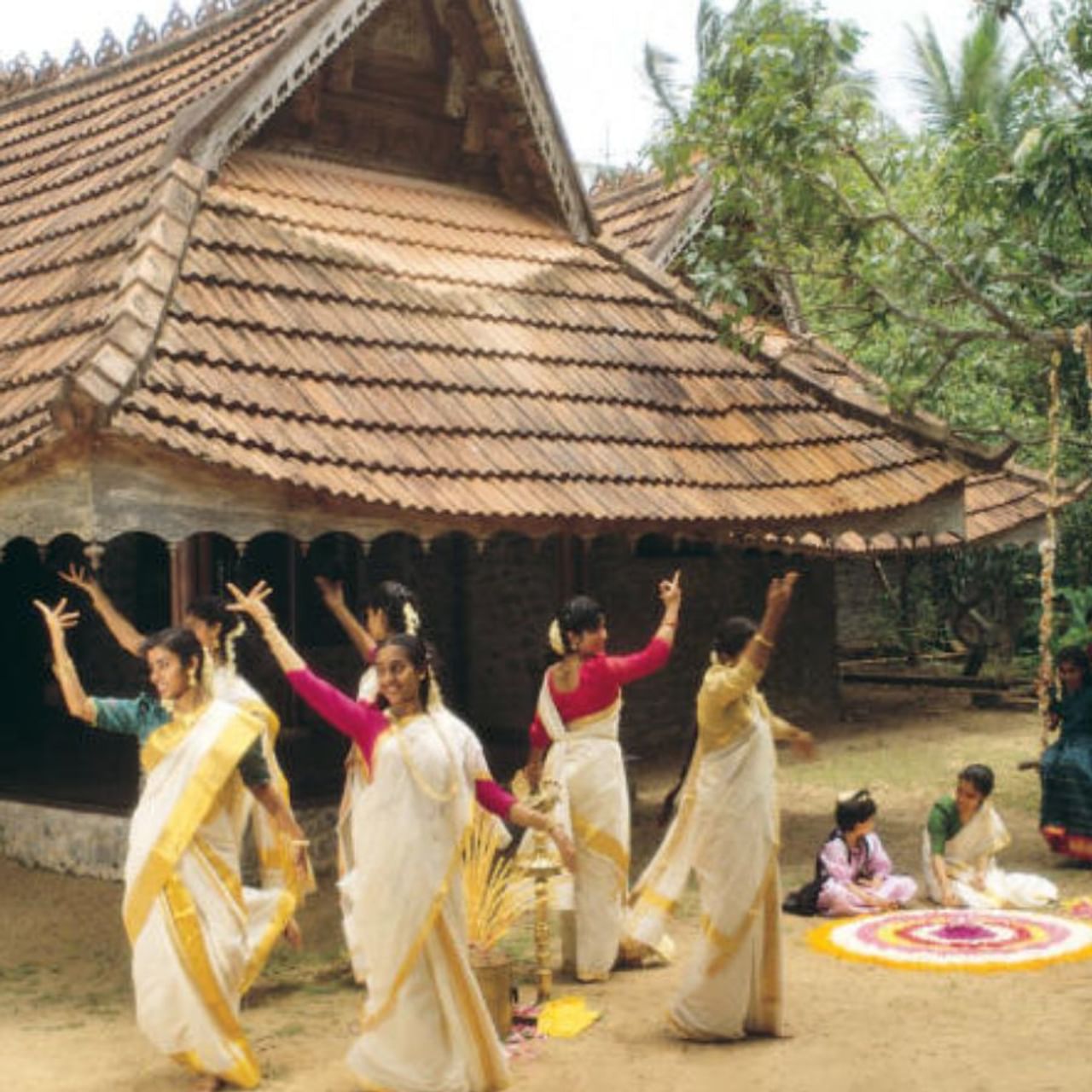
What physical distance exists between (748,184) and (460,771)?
20.6 ft

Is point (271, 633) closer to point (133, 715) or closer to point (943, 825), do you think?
point (133, 715)

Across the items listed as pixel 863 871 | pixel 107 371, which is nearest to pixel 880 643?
pixel 863 871

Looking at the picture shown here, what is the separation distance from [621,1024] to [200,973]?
1.73m

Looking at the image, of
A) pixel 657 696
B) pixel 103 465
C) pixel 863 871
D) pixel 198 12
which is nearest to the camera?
pixel 103 465

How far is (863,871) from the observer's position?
785 cm

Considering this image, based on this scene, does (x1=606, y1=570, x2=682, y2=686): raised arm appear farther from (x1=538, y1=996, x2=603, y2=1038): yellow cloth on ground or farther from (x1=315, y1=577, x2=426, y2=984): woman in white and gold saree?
(x1=538, y1=996, x2=603, y2=1038): yellow cloth on ground

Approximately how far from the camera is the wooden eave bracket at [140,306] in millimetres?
6461

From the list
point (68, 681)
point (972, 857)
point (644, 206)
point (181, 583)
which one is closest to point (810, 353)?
point (644, 206)

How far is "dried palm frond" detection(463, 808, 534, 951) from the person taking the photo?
6039 millimetres

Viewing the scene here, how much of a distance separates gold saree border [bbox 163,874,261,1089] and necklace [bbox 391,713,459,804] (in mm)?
948

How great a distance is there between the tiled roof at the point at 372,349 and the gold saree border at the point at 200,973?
7.31 ft

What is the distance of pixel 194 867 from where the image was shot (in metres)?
5.27

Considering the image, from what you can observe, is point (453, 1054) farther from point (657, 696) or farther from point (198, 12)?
point (198, 12)

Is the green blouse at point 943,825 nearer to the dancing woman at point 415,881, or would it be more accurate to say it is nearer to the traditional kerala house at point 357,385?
the traditional kerala house at point 357,385
